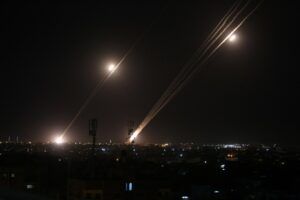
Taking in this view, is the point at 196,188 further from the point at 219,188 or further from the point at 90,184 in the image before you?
the point at 90,184

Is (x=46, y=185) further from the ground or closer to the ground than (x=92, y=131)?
closer to the ground

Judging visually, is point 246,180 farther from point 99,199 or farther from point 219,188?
point 99,199

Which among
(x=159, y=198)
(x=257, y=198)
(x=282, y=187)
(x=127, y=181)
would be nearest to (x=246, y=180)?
(x=282, y=187)

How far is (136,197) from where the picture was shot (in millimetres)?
18422

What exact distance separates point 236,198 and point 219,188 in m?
2.04

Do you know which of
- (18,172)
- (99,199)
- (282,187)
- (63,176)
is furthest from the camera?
(63,176)

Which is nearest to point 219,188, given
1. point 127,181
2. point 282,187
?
point 282,187

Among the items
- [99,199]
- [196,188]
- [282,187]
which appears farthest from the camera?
[282,187]

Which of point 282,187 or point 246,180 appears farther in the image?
point 246,180

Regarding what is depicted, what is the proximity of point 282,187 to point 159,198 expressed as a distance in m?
9.32

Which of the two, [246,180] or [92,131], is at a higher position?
[92,131]

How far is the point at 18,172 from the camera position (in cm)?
2356

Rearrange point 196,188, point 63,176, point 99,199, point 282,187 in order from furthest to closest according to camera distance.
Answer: point 63,176, point 282,187, point 196,188, point 99,199

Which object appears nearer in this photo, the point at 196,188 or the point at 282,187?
the point at 196,188
